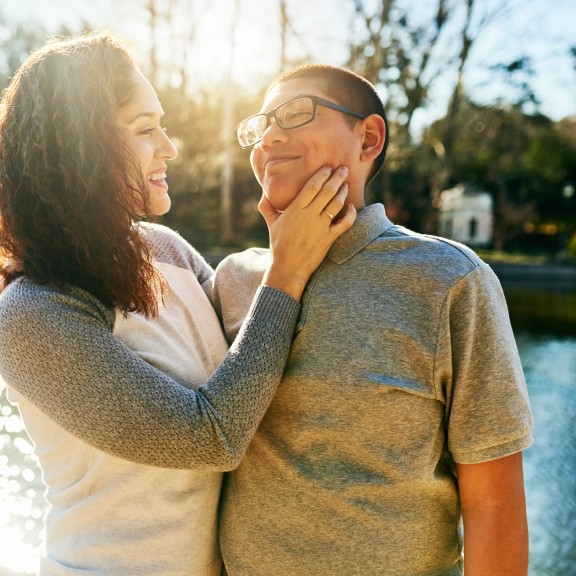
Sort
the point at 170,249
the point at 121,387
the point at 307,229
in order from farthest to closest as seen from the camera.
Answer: the point at 170,249
the point at 307,229
the point at 121,387

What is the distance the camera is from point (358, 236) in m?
1.48

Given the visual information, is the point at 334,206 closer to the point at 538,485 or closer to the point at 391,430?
the point at 391,430

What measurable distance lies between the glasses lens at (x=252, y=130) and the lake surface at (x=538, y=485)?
1718 mm

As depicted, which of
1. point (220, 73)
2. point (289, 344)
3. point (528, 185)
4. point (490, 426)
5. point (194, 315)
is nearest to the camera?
point (490, 426)

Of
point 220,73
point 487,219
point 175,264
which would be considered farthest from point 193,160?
point 175,264

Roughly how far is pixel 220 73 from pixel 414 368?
18680 millimetres

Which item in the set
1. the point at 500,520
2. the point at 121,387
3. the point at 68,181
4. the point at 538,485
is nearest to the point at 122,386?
the point at 121,387

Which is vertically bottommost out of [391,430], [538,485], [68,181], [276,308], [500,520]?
[538,485]

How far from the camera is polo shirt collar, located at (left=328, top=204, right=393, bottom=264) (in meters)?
1.47

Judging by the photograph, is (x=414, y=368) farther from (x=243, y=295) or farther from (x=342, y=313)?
(x=243, y=295)

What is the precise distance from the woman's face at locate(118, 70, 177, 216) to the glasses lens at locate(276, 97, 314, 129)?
1.08 ft

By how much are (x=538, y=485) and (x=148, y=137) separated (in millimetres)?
4139

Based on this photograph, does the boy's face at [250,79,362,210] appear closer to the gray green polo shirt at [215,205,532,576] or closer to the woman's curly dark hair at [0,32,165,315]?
the gray green polo shirt at [215,205,532,576]

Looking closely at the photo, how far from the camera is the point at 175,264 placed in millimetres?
1819
